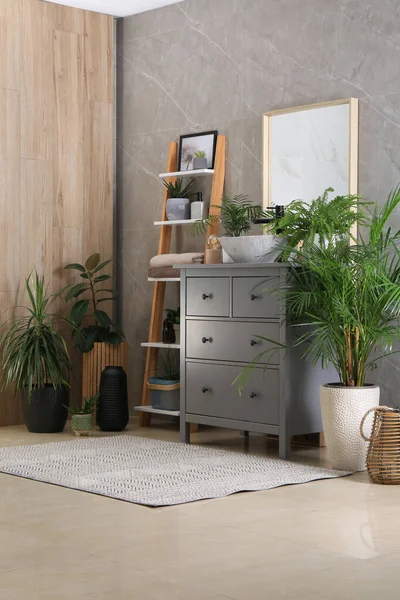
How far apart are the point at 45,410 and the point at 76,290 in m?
0.82

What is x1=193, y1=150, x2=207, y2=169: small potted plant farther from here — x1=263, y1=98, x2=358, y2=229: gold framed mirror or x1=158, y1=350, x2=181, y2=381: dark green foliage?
x1=158, y1=350, x2=181, y2=381: dark green foliage

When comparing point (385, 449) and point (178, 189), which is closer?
point (385, 449)

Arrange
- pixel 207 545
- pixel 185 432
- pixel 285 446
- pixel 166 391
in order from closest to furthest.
→ pixel 207 545, pixel 285 446, pixel 185 432, pixel 166 391

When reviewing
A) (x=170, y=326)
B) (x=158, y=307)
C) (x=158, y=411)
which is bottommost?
(x=158, y=411)

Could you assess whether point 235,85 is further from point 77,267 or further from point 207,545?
point 207,545

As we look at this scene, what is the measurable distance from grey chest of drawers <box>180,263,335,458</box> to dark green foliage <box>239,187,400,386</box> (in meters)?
0.14

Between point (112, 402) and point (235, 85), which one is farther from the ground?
point (235, 85)

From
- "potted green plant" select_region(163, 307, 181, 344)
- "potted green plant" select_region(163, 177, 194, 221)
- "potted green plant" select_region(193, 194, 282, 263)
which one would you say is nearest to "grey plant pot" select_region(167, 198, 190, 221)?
"potted green plant" select_region(163, 177, 194, 221)

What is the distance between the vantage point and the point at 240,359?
466 cm

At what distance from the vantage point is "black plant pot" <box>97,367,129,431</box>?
5.48 m

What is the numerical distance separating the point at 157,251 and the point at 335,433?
2168 mm

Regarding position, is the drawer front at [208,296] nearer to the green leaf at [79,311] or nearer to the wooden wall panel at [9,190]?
the green leaf at [79,311]

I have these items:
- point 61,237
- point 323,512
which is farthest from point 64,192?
point 323,512

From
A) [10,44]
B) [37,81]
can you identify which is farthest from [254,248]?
[10,44]
